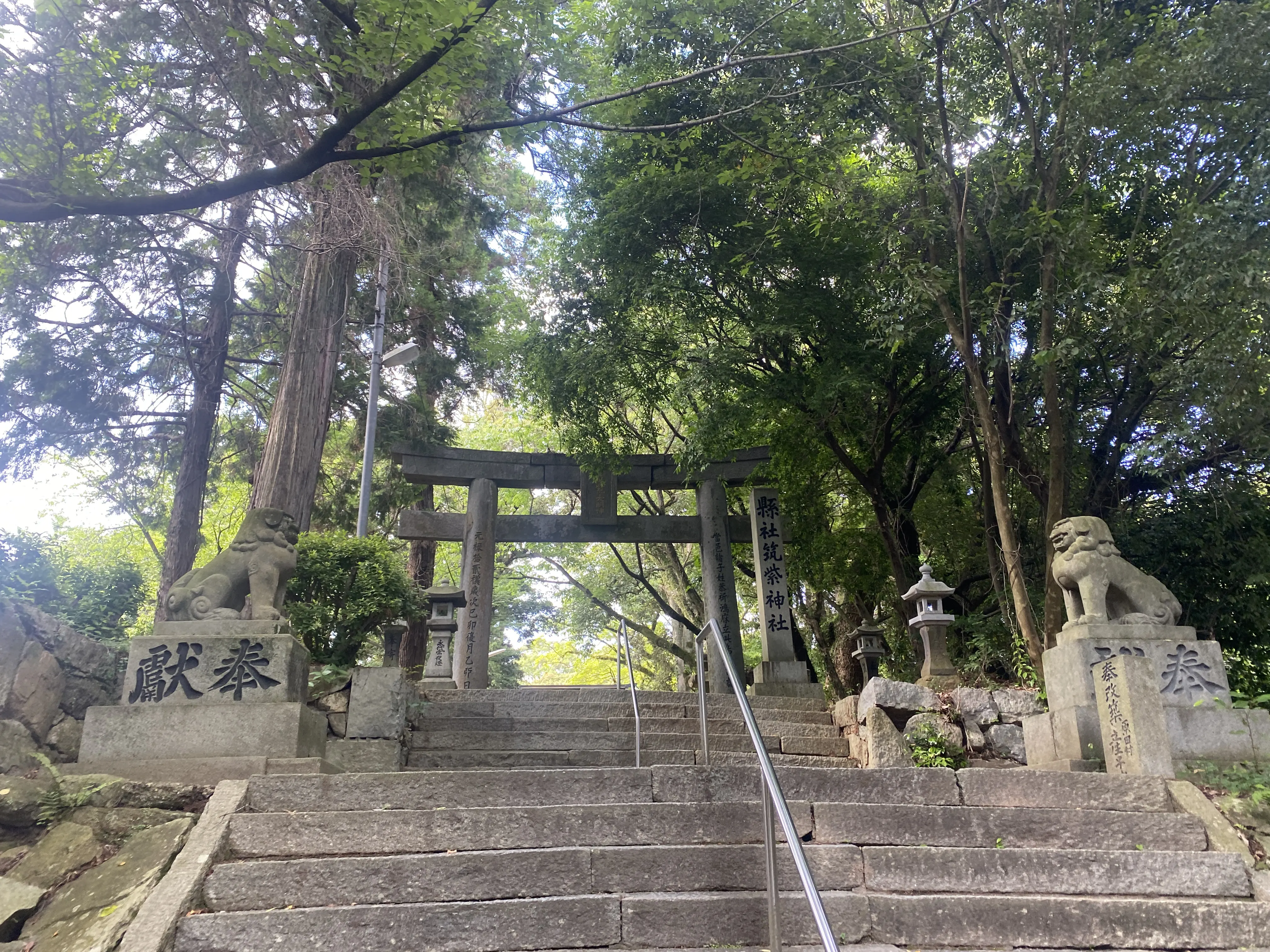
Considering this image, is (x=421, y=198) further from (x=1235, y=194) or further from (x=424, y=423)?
(x=1235, y=194)

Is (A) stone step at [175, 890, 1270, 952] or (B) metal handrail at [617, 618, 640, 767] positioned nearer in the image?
(A) stone step at [175, 890, 1270, 952]

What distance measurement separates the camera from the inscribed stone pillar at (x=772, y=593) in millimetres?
10414

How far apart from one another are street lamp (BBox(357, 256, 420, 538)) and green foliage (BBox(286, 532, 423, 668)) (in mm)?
1857

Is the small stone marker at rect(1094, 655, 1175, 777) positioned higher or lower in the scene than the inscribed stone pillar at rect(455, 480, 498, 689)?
lower

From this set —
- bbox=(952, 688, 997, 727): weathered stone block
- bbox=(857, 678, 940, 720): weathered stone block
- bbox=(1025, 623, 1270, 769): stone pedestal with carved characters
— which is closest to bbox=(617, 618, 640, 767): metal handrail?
bbox=(857, 678, 940, 720): weathered stone block

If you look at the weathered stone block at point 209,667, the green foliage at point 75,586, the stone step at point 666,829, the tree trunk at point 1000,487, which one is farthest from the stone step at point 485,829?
the tree trunk at point 1000,487

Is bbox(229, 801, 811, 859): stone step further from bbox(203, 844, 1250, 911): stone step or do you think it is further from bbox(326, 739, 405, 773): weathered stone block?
bbox(326, 739, 405, 773): weathered stone block

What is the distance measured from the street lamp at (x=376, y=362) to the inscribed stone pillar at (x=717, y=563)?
4.63 m

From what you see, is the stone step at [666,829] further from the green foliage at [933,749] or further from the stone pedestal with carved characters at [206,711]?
the green foliage at [933,749]

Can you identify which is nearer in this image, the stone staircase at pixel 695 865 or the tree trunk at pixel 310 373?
the stone staircase at pixel 695 865

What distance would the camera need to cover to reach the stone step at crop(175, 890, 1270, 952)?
3.19 meters

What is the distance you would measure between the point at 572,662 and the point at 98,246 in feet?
61.5

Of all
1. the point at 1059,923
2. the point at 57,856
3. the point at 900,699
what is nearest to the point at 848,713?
the point at 900,699

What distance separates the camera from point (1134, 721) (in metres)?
4.74
